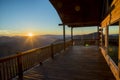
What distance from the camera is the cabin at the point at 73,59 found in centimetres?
464

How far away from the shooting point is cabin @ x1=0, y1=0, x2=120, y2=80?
4.64 metres

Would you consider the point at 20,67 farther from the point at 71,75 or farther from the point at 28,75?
the point at 71,75

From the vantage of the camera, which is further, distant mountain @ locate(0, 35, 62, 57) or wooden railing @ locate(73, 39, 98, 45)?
distant mountain @ locate(0, 35, 62, 57)

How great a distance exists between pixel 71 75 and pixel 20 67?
2095mm

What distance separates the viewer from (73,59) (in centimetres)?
802

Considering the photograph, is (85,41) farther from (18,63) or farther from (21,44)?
(21,44)

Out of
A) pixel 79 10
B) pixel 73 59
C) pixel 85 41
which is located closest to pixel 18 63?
pixel 73 59

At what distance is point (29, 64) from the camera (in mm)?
5922

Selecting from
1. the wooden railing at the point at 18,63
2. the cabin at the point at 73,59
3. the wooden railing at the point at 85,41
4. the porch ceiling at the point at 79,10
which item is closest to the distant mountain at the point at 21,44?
the wooden railing at the point at 85,41

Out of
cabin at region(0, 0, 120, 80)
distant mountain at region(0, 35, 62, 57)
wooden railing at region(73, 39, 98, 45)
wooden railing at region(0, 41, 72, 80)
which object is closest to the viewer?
wooden railing at region(0, 41, 72, 80)

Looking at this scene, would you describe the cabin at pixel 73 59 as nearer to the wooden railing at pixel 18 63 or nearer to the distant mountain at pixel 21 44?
the wooden railing at pixel 18 63

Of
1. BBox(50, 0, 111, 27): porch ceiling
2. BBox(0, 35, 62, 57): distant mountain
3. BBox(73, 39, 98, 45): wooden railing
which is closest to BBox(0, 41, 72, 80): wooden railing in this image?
BBox(50, 0, 111, 27): porch ceiling

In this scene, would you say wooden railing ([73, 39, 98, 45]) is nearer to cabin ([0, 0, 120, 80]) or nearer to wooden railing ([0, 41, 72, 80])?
cabin ([0, 0, 120, 80])

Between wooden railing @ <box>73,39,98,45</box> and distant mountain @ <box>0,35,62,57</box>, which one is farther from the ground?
wooden railing @ <box>73,39,98,45</box>
